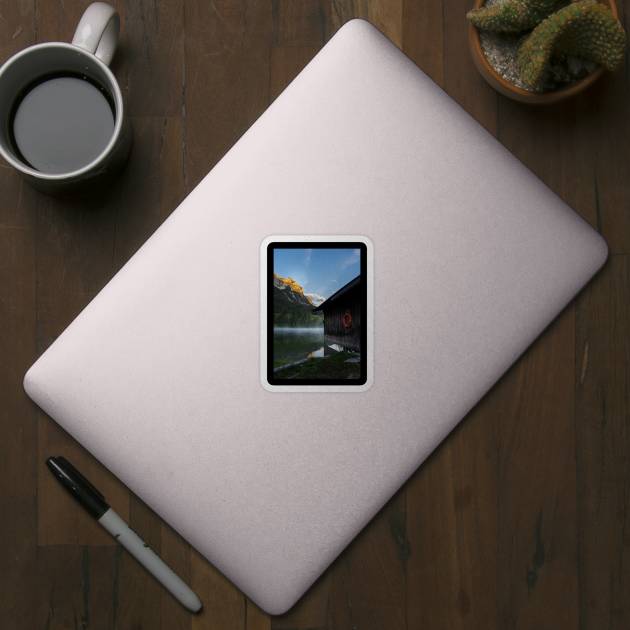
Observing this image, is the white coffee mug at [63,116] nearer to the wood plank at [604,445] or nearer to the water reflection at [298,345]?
the water reflection at [298,345]

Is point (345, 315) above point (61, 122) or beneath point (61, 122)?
beneath

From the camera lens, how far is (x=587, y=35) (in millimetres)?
447

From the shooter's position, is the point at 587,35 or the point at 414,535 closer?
→ the point at 587,35

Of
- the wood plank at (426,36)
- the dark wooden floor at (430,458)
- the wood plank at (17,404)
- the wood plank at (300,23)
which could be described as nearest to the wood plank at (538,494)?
the dark wooden floor at (430,458)

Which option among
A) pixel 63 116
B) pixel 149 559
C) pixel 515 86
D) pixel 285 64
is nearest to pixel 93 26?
pixel 63 116

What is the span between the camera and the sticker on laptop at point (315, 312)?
19.8 inches

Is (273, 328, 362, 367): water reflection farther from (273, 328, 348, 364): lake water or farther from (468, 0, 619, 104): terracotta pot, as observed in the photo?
(468, 0, 619, 104): terracotta pot

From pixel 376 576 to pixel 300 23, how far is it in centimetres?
68

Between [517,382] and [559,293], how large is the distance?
0.12 metres

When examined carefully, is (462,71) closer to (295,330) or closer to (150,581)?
(295,330)

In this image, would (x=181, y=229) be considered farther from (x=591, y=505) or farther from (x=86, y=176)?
(x=591, y=505)

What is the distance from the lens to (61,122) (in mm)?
506

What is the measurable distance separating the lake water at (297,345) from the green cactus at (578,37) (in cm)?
34

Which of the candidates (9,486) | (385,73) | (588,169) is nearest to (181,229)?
(385,73)
